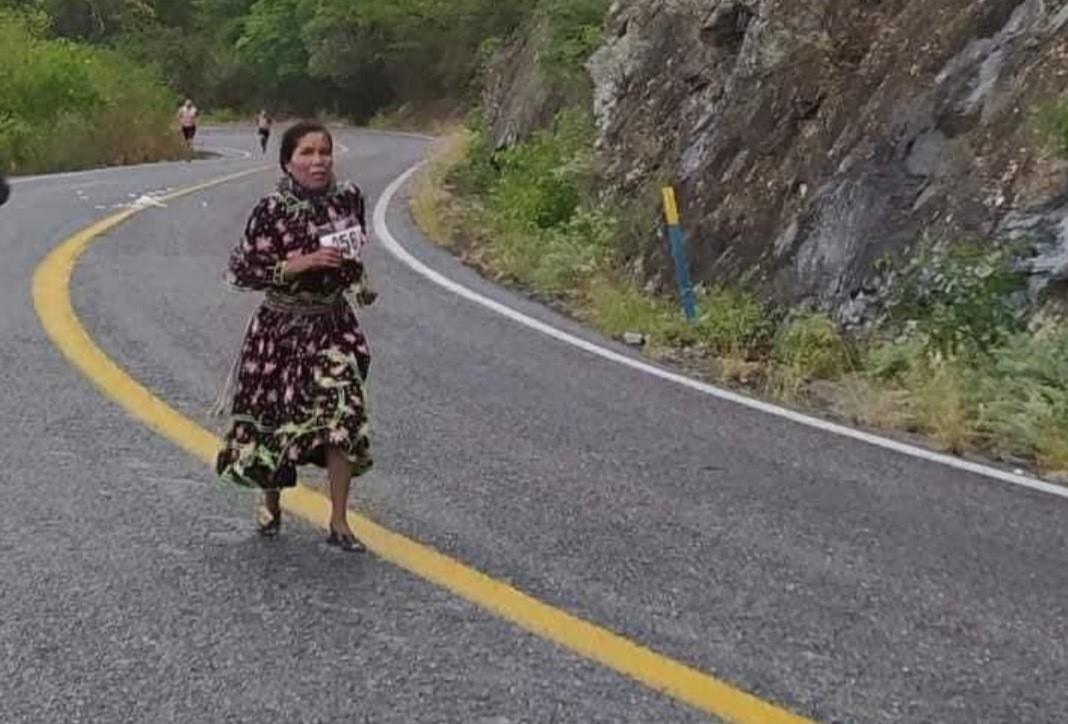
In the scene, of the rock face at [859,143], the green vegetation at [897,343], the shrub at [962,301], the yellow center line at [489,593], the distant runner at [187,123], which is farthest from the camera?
the distant runner at [187,123]

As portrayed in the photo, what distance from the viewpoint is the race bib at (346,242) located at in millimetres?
5258

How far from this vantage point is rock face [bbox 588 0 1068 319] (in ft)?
31.6

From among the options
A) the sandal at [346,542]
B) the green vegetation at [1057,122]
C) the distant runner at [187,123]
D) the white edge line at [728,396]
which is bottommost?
the distant runner at [187,123]

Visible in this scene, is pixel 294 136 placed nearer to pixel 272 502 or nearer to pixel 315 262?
pixel 315 262

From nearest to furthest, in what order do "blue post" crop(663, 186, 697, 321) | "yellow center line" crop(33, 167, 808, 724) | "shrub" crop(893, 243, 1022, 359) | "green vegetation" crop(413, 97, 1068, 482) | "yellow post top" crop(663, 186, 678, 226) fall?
1. "yellow center line" crop(33, 167, 808, 724)
2. "green vegetation" crop(413, 97, 1068, 482)
3. "shrub" crop(893, 243, 1022, 359)
4. "blue post" crop(663, 186, 697, 321)
5. "yellow post top" crop(663, 186, 678, 226)

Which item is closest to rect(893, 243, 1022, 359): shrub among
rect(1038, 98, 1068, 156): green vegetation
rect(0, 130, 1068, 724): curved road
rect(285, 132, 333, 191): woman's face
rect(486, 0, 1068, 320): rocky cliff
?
rect(486, 0, 1068, 320): rocky cliff

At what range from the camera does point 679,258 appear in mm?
11008

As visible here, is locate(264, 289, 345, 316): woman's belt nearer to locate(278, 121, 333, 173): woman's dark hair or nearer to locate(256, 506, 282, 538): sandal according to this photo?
locate(278, 121, 333, 173): woman's dark hair

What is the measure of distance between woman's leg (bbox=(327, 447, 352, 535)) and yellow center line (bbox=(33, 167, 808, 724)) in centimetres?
14

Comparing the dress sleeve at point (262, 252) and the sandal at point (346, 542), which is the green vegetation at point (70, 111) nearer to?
the dress sleeve at point (262, 252)

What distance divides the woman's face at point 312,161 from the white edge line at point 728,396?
10.9ft

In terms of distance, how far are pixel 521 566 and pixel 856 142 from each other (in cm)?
638

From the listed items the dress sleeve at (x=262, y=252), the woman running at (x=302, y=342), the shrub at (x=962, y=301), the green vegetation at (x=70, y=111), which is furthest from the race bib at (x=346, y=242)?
→ the green vegetation at (x=70, y=111)

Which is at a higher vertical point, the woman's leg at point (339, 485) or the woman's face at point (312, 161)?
the woman's face at point (312, 161)
